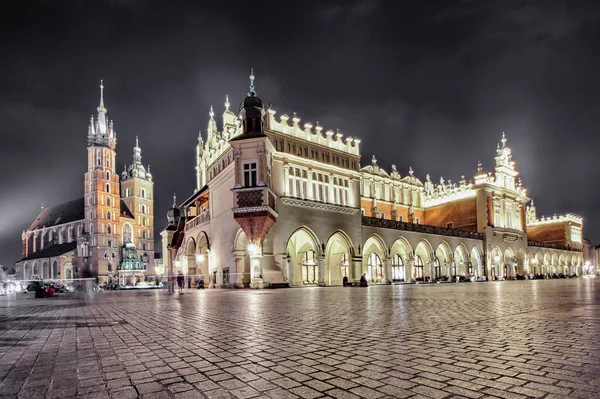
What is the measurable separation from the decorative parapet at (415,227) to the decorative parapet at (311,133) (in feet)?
24.2

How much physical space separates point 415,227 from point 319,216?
1560 centimetres

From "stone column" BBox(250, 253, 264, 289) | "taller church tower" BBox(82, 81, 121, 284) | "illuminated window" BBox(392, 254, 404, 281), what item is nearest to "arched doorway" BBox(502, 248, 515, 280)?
"illuminated window" BBox(392, 254, 404, 281)

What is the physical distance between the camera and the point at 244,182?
32.6m

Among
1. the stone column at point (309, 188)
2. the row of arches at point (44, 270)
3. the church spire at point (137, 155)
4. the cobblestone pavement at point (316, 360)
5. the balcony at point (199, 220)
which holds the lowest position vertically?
the row of arches at point (44, 270)

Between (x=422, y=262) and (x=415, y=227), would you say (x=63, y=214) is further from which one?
(x=415, y=227)

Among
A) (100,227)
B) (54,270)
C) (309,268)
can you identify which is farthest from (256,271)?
(54,270)

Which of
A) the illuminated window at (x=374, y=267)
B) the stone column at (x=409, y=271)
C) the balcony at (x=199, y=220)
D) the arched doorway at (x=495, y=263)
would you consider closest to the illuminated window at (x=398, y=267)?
the stone column at (x=409, y=271)

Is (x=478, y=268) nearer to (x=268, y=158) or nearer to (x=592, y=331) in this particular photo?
(x=268, y=158)

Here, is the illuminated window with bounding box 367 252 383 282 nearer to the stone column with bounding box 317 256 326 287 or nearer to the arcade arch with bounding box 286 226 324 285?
the arcade arch with bounding box 286 226 324 285

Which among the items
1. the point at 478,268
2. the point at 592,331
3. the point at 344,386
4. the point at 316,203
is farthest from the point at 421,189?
the point at 344,386

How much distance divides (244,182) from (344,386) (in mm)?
29150

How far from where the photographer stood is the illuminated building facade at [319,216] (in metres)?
33.0

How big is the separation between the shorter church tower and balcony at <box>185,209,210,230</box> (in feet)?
232

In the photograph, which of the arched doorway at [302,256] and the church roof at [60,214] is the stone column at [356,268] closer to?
the arched doorway at [302,256]
